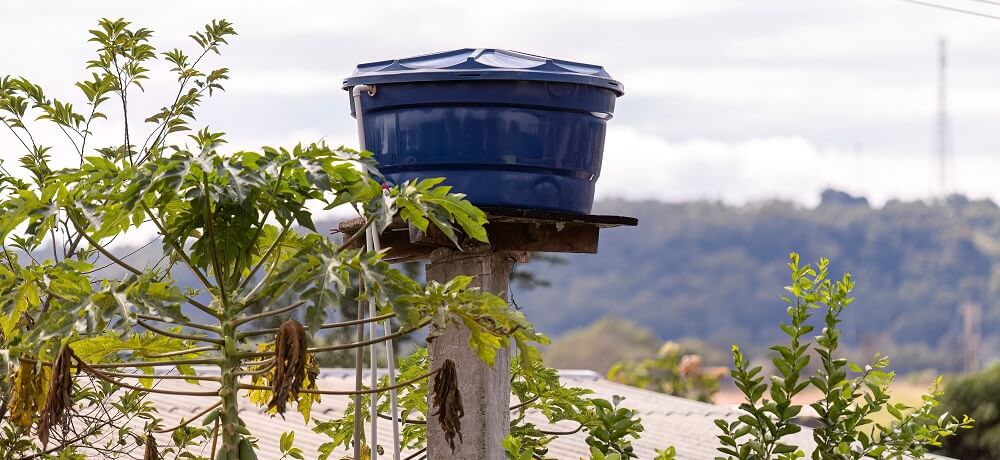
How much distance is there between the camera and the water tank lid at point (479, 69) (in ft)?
12.7

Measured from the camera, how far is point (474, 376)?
405 centimetres

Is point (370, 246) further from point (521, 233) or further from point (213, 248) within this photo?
point (213, 248)

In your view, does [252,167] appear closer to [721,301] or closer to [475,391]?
[475,391]

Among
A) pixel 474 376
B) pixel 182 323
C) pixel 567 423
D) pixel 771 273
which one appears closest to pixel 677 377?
pixel 567 423

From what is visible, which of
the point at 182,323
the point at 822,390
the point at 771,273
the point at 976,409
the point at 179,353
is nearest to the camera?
the point at 182,323

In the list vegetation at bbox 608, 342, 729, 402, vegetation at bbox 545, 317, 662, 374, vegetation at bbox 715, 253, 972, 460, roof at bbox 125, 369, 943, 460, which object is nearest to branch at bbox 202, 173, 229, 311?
vegetation at bbox 715, 253, 972, 460

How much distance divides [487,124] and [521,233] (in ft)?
1.24

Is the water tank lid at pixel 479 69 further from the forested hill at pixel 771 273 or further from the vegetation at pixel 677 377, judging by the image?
the forested hill at pixel 771 273

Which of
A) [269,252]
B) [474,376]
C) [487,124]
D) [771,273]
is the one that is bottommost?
[771,273]

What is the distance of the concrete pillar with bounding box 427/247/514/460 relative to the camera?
4.04 metres

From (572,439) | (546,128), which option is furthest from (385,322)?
(572,439)

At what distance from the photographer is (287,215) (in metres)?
3.28

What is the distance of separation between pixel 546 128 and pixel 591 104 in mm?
179

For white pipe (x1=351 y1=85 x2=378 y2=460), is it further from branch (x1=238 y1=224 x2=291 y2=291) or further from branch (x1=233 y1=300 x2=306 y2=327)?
branch (x1=233 y1=300 x2=306 y2=327)
